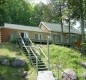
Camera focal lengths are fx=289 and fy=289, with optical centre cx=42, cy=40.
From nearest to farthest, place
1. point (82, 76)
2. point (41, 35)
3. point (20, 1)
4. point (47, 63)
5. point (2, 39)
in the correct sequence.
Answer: point (82, 76), point (47, 63), point (2, 39), point (41, 35), point (20, 1)

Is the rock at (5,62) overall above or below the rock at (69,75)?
above

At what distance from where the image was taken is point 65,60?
33.2 metres

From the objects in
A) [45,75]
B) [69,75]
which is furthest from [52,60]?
[45,75]

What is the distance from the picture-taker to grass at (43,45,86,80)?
102 ft

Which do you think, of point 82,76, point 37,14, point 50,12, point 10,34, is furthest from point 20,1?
point 82,76

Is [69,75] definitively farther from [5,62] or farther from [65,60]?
[5,62]

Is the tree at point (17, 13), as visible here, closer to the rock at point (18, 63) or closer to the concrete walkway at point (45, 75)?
the rock at point (18, 63)

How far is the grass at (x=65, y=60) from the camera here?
30953mm

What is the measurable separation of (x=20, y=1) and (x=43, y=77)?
192 ft

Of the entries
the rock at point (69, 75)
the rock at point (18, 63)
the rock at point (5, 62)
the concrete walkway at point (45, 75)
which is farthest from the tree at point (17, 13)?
the rock at point (69, 75)

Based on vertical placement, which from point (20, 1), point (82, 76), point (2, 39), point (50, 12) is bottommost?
point (82, 76)

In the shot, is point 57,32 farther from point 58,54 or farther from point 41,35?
point 58,54

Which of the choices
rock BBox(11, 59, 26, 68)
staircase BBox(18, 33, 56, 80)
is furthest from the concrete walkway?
rock BBox(11, 59, 26, 68)

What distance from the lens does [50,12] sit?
181 ft
